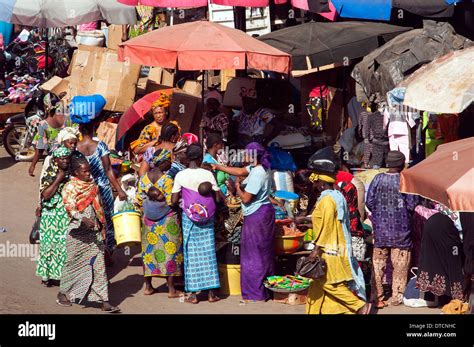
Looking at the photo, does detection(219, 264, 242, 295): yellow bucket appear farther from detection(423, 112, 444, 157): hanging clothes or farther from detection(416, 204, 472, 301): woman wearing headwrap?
detection(423, 112, 444, 157): hanging clothes

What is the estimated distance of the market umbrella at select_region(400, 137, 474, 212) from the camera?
8109 millimetres

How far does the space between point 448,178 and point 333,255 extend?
176 cm

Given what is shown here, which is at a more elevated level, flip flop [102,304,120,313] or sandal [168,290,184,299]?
flip flop [102,304,120,313]

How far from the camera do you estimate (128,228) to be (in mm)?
10656

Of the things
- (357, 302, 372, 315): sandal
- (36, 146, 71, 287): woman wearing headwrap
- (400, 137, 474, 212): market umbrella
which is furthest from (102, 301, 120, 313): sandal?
(400, 137, 474, 212): market umbrella

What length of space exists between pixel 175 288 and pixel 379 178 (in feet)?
8.32

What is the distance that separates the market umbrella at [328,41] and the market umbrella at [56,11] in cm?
284

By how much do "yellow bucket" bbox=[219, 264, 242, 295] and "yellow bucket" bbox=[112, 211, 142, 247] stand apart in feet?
3.46

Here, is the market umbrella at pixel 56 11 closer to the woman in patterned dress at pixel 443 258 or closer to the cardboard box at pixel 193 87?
the cardboard box at pixel 193 87

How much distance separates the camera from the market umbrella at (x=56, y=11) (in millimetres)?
15906

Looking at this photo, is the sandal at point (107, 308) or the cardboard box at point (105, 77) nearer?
the sandal at point (107, 308)

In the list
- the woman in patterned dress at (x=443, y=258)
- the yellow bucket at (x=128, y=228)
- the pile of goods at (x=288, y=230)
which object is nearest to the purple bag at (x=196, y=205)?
the yellow bucket at (x=128, y=228)

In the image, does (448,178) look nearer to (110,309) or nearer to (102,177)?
(110,309)

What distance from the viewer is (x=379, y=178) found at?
10727 millimetres
